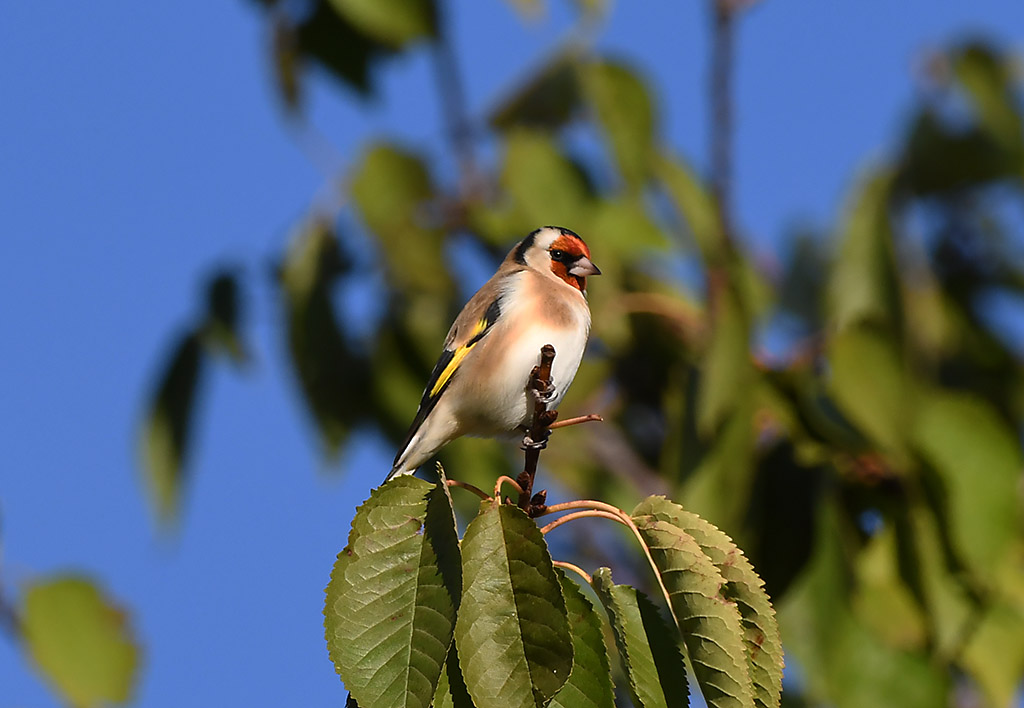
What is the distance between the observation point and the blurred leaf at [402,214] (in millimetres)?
5293

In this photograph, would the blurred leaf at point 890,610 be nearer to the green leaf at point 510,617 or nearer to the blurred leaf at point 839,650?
the blurred leaf at point 839,650

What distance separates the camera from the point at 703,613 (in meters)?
2.46

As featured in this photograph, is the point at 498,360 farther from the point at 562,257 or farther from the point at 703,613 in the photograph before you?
the point at 703,613

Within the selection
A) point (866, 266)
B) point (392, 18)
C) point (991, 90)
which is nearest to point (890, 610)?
point (866, 266)

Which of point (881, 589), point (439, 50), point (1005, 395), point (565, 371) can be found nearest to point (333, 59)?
point (439, 50)

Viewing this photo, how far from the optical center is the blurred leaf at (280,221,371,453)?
216 inches

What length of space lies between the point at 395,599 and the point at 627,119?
10.8 ft

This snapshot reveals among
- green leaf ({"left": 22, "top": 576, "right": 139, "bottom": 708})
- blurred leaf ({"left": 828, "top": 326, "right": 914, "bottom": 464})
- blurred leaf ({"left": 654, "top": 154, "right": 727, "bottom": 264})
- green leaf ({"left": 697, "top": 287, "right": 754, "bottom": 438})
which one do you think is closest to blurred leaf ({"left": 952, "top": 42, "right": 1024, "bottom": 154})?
blurred leaf ({"left": 654, "top": 154, "right": 727, "bottom": 264})

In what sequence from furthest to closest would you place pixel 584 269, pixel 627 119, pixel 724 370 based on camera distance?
pixel 627 119, pixel 584 269, pixel 724 370

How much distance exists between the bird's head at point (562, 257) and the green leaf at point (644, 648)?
8.00ft

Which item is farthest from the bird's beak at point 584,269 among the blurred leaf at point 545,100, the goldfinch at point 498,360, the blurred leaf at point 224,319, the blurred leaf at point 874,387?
the blurred leaf at point 224,319

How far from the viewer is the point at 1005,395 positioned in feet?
21.1

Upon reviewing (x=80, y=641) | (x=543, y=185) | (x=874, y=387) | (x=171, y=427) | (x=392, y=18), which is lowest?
(x=80, y=641)

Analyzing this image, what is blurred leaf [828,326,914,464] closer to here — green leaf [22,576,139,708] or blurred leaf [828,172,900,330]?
blurred leaf [828,172,900,330]
